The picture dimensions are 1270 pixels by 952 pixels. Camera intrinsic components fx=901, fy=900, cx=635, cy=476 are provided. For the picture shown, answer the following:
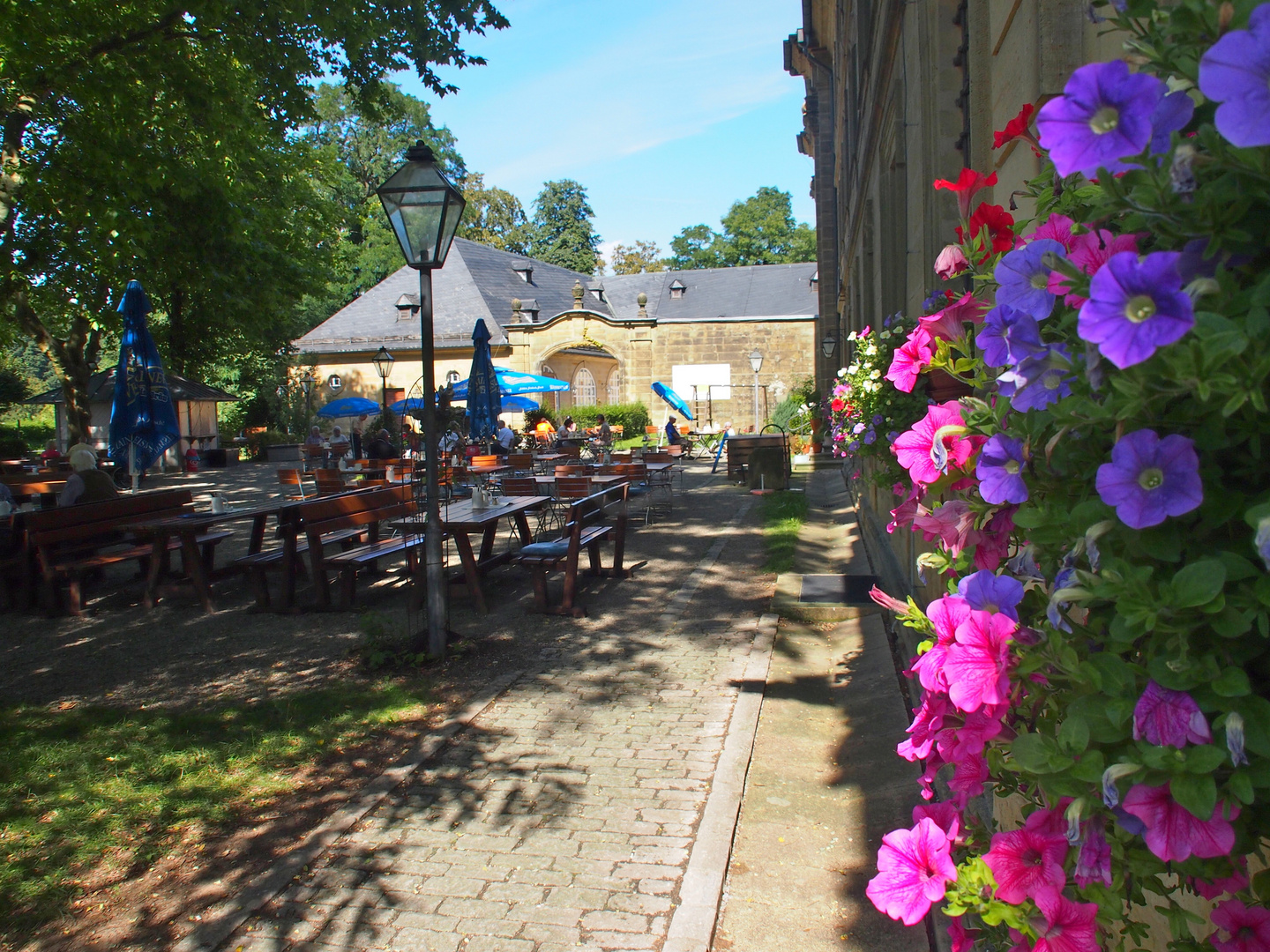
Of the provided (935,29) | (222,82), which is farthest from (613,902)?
(222,82)

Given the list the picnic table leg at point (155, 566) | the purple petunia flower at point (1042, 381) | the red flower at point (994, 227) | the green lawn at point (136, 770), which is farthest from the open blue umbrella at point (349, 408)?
the purple petunia flower at point (1042, 381)

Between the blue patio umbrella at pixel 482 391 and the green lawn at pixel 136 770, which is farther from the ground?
the blue patio umbrella at pixel 482 391

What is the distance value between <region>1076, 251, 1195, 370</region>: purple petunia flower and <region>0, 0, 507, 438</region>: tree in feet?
31.4

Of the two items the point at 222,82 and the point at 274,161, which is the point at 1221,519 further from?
the point at 274,161

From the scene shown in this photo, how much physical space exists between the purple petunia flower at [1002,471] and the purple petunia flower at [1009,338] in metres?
0.10

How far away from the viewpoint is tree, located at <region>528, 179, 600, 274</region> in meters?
62.6

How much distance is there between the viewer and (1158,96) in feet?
2.72

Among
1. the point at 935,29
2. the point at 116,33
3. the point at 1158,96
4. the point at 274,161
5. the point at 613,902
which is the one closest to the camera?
the point at 1158,96

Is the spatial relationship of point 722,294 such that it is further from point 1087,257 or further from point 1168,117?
point 1168,117

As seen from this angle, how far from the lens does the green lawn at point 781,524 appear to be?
32.7 feet

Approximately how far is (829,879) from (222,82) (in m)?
12.2

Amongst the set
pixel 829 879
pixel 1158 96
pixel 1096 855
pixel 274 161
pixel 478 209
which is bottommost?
pixel 829 879

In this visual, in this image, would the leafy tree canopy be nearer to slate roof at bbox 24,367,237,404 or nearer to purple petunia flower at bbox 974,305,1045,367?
slate roof at bbox 24,367,237,404

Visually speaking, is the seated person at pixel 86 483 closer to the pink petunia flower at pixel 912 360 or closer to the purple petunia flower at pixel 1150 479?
the pink petunia flower at pixel 912 360
